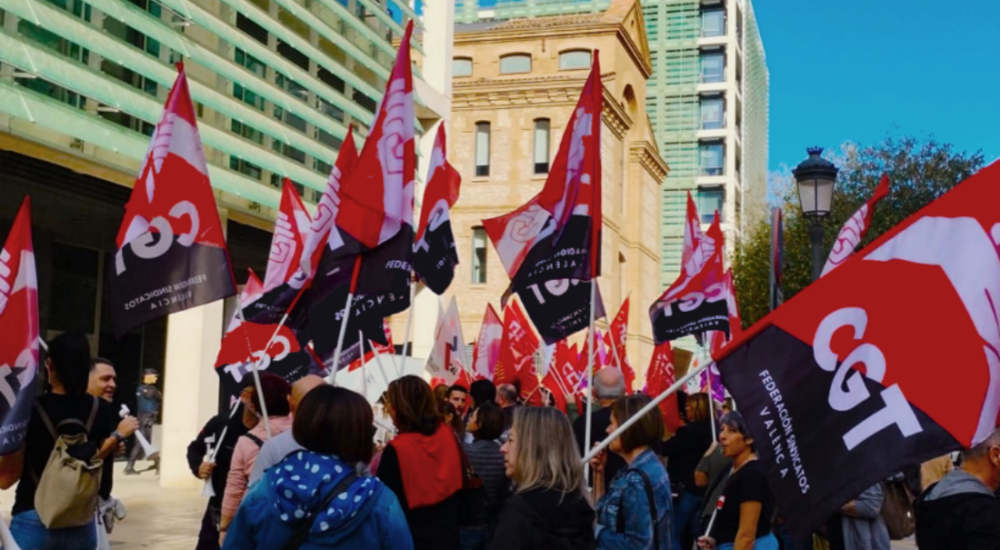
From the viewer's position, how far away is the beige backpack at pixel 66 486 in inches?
211

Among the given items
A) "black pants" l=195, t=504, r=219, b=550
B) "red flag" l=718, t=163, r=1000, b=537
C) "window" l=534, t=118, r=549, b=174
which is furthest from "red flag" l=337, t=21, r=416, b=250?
"window" l=534, t=118, r=549, b=174

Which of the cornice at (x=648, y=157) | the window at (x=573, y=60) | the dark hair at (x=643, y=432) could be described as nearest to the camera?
the dark hair at (x=643, y=432)

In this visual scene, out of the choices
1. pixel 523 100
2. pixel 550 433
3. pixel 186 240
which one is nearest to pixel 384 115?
pixel 186 240

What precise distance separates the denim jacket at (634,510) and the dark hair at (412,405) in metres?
0.88

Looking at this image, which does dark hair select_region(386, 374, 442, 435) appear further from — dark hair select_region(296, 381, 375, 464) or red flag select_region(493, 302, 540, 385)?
red flag select_region(493, 302, 540, 385)

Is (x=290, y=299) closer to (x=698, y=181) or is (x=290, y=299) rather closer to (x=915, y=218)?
(x=915, y=218)

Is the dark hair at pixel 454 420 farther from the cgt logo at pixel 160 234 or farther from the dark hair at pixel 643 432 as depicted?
the dark hair at pixel 643 432

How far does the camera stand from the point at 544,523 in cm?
493

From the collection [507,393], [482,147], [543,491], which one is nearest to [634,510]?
[543,491]

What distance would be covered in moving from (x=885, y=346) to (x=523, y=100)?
40.4m

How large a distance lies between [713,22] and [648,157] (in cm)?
2850

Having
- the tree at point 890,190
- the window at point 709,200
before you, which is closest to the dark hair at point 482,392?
the tree at point 890,190

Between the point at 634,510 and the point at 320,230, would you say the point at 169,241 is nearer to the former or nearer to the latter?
the point at 320,230

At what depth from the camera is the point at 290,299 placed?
32.1 ft
